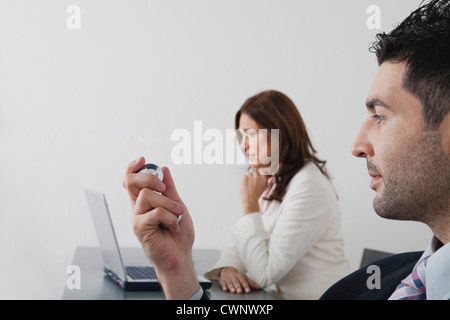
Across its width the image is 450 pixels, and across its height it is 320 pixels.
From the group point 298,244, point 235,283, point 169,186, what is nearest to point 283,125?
point 298,244

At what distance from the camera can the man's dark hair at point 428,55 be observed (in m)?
0.59

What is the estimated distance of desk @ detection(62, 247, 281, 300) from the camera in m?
1.12

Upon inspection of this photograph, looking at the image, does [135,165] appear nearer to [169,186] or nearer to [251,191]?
[169,186]

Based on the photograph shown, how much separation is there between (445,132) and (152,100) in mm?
1372

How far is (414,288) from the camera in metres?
0.59

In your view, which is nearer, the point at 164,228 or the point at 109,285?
the point at 164,228

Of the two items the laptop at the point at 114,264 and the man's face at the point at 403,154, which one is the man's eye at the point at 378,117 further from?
the laptop at the point at 114,264

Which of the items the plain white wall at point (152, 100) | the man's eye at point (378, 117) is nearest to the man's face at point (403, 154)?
the man's eye at point (378, 117)

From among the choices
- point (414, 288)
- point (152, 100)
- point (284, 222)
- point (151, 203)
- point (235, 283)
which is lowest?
point (235, 283)

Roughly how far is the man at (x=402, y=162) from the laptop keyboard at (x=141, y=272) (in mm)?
590

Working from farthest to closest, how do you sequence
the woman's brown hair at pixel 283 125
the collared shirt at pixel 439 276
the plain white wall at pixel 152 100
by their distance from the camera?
the plain white wall at pixel 152 100 < the woman's brown hair at pixel 283 125 < the collared shirt at pixel 439 276

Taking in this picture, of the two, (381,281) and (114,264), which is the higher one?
(381,281)

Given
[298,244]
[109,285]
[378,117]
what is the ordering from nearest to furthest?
[378,117]
[109,285]
[298,244]

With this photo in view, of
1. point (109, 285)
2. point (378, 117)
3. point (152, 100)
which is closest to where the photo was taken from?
point (378, 117)
